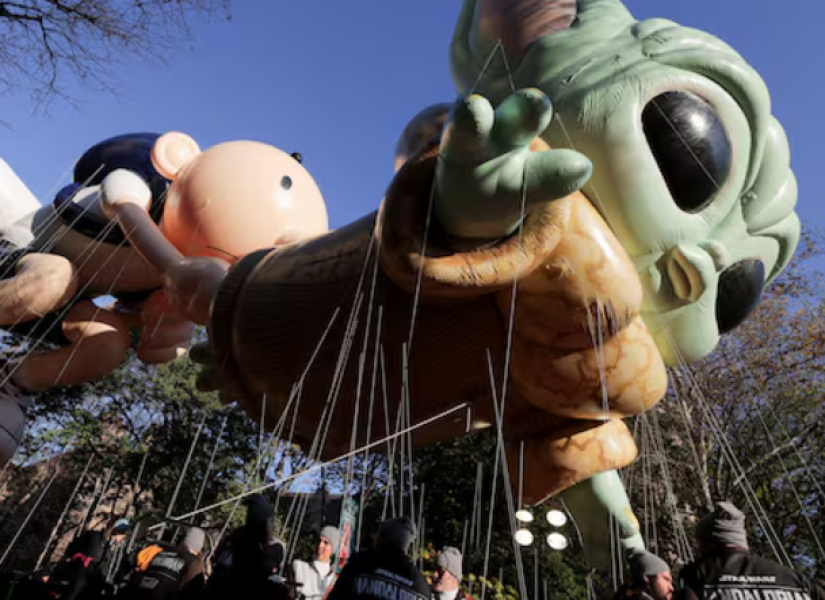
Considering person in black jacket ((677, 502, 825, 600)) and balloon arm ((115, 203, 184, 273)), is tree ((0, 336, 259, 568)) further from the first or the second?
person in black jacket ((677, 502, 825, 600))

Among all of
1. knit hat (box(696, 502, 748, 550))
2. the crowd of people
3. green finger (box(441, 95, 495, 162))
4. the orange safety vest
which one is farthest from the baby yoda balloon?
the orange safety vest

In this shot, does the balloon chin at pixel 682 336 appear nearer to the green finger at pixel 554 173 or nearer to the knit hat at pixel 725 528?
the knit hat at pixel 725 528

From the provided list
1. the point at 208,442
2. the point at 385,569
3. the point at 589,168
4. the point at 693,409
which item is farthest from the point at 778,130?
the point at 208,442

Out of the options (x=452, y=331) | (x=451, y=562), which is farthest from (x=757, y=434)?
(x=452, y=331)

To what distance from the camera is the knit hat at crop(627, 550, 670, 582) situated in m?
2.32

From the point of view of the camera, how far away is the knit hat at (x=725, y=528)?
6.40 feet

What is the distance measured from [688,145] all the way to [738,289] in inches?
27.5

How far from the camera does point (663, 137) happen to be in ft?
7.05

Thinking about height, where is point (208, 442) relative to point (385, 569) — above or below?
above

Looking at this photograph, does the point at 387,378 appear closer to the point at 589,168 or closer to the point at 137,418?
the point at 589,168

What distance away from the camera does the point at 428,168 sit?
78.4 inches

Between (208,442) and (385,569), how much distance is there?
46.1 ft

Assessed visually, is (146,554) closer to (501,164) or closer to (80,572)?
(80,572)

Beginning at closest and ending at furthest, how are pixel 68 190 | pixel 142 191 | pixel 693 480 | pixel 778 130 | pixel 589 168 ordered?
pixel 589 168 < pixel 778 130 < pixel 142 191 < pixel 68 190 < pixel 693 480
